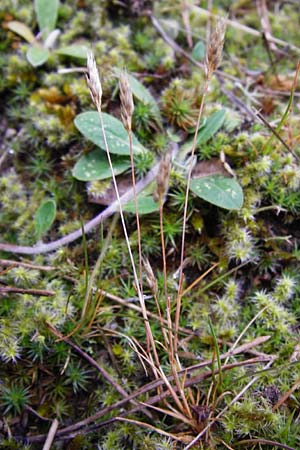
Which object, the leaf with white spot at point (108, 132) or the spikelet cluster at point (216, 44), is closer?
the spikelet cluster at point (216, 44)

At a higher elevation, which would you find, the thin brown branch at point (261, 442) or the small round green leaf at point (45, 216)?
the small round green leaf at point (45, 216)

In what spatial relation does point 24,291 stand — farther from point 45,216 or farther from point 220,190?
point 220,190

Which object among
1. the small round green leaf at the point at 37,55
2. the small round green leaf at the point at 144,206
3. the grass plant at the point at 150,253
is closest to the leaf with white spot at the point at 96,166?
the grass plant at the point at 150,253

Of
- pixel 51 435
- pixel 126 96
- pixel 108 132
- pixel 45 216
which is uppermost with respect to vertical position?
pixel 126 96

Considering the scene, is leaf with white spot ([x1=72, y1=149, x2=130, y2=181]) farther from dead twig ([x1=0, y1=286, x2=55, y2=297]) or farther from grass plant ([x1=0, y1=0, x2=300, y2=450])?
dead twig ([x1=0, y1=286, x2=55, y2=297])

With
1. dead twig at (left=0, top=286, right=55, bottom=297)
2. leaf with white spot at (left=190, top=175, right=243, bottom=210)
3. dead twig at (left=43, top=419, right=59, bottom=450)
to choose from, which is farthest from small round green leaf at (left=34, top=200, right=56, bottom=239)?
dead twig at (left=43, top=419, right=59, bottom=450)

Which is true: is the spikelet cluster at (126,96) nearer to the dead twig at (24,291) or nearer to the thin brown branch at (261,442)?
the dead twig at (24,291)

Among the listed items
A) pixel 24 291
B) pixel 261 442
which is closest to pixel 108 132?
pixel 24 291
